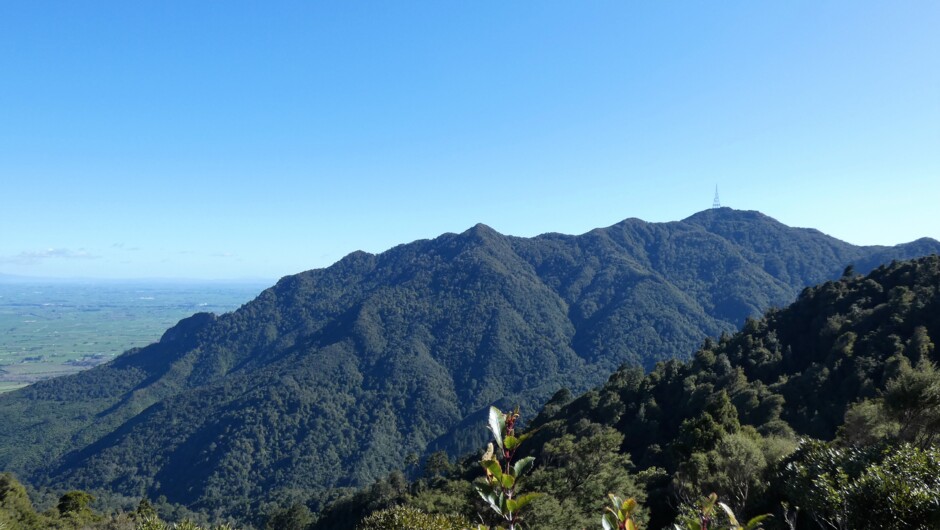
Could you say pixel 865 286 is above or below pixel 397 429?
above

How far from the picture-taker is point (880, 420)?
22.3 metres

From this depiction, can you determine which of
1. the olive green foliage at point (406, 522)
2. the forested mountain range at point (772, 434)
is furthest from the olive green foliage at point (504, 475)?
the olive green foliage at point (406, 522)

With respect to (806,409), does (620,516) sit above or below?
above

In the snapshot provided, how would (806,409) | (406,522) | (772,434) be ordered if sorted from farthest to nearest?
(806,409) < (772,434) < (406,522)

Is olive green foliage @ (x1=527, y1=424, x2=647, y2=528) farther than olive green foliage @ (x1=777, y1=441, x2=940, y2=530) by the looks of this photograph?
Yes

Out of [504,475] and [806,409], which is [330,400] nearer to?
[806,409]

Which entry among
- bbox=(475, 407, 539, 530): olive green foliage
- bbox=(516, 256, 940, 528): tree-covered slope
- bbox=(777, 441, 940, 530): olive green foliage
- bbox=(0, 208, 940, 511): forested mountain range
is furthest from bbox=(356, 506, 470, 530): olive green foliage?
bbox=(0, 208, 940, 511): forested mountain range

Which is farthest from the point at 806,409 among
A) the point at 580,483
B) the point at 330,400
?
the point at 330,400

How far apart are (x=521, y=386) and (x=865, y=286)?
382ft

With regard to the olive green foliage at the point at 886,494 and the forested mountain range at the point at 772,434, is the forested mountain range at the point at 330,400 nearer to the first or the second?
the forested mountain range at the point at 772,434

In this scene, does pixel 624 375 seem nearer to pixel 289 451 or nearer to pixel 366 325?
pixel 289 451

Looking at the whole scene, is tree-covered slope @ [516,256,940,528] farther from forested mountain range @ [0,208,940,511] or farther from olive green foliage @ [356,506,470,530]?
forested mountain range @ [0,208,940,511]

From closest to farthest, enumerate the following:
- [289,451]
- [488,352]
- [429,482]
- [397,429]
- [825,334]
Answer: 1. [825,334]
2. [429,482]
3. [289,451]
4. [397,429]
5. [488,352]

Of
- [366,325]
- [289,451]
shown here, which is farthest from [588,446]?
[366,325]
